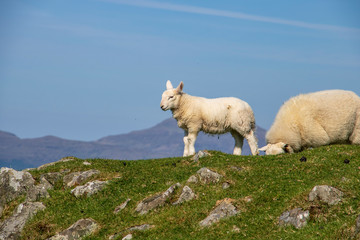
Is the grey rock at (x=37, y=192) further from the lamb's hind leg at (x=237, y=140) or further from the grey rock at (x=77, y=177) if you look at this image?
the lamb's hind leg at (x=237, y=140)

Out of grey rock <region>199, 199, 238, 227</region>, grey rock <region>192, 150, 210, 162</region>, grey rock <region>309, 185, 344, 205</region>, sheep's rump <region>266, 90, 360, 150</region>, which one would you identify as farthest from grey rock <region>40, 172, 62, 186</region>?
grey rock <region>309, 185, 344, 205</region>

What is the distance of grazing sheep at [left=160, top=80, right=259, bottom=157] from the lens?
26.3 meters

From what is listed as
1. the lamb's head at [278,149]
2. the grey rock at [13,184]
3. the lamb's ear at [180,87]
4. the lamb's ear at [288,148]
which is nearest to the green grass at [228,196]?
the grey rock at [13,184]

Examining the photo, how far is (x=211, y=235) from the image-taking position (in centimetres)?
1605

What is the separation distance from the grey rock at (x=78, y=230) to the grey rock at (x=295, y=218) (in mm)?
6398

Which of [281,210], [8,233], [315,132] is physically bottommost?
[8,233]

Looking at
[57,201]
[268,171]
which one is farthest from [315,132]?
[57,201]

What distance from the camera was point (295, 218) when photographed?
15906 millimetres

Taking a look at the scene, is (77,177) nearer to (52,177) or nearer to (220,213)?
(52,177)

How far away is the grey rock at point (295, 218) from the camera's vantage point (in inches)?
621

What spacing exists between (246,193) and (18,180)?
389 inches

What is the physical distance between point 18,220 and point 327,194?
11.1 meters

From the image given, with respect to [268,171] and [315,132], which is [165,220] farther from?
[315,132]

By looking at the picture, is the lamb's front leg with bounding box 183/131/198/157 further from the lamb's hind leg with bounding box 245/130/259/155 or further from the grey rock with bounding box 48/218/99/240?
the grey rock with bounding box 48/218/99/240
